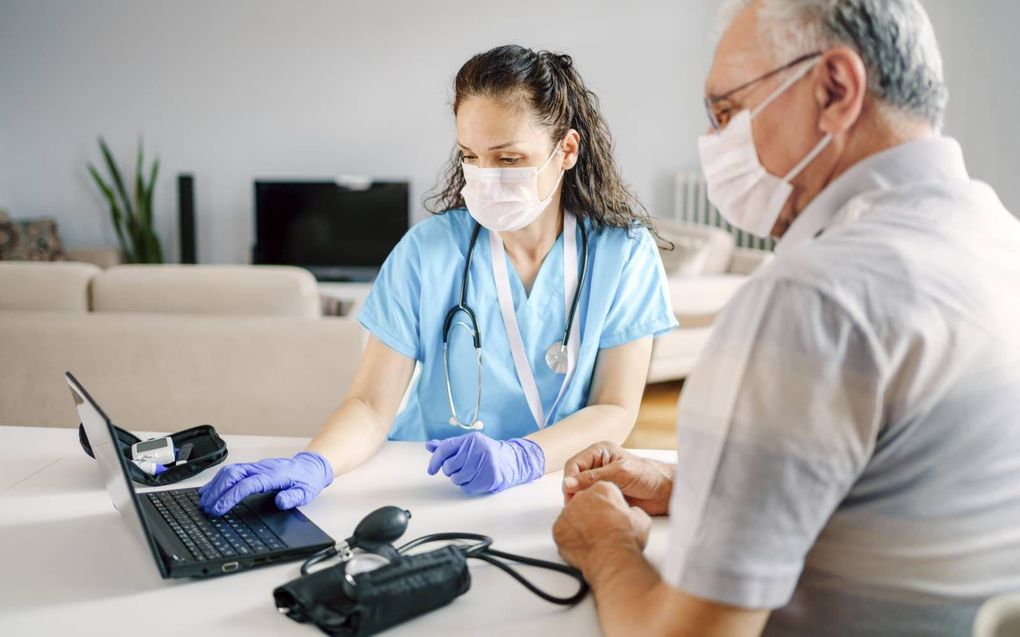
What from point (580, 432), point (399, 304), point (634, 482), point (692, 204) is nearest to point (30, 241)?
point (692, 204)

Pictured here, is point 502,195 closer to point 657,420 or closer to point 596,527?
point 596,527

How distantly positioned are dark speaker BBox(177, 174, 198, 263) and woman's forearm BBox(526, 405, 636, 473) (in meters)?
5.13

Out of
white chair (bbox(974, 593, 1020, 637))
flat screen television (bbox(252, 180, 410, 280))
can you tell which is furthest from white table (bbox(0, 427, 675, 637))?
flat screen television (bbox(252, 180, 410, 280))

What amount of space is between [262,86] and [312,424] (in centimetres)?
443

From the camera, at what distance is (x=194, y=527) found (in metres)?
1.07

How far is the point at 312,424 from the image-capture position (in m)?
2.37

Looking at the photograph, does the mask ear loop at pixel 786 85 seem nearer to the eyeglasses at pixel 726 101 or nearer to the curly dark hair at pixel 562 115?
the eyeglasses at pixel 726 101

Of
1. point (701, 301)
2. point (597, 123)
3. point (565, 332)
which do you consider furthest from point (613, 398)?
point (701, 301)

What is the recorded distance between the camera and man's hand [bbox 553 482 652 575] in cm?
95

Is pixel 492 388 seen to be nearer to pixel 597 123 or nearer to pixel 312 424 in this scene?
pixel 597 123

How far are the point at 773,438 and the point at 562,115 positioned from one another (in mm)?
1095

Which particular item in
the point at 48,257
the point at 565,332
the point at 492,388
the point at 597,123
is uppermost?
the point at 597,123

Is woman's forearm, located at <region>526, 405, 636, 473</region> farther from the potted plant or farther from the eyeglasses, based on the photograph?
the potted plant

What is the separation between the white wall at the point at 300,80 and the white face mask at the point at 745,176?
5278mm
